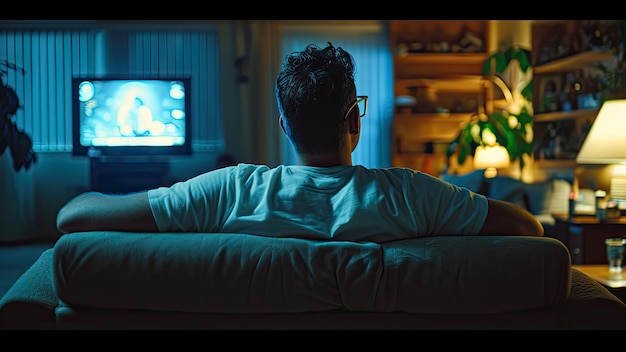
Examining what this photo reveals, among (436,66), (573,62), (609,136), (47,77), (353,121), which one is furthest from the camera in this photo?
(436,66)

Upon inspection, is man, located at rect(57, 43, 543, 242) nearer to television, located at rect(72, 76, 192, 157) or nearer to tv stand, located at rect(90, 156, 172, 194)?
tv stand, located at rect(90, 156, 172, 194)

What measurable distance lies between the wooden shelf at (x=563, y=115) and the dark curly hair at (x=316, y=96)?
3.46 meters

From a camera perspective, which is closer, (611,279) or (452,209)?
(452,209)

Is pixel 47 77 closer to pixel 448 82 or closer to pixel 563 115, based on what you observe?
pixel 448 82

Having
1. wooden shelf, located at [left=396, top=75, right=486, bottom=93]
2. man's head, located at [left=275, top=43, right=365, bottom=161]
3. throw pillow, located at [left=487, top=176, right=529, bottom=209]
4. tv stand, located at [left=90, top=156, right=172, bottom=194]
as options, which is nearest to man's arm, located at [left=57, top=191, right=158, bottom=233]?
man's head, located at [left=275, top=43, right=365, bottom=161]

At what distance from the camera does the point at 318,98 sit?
1.05 m

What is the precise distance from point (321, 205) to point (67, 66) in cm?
559

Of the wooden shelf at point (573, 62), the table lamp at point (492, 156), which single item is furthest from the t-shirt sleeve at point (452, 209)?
the table lamp at point (492, 156)

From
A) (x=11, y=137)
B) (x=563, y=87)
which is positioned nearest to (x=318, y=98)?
(x=11, y=137)

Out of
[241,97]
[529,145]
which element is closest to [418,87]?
[529,145]

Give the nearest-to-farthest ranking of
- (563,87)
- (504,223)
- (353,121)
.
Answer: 1. (504,223)
2. (353,121)
3. (563,87)

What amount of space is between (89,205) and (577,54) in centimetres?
404

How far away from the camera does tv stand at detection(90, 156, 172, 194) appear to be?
204 inches
